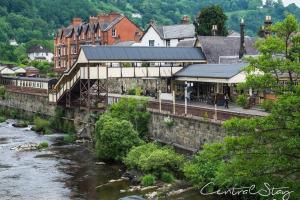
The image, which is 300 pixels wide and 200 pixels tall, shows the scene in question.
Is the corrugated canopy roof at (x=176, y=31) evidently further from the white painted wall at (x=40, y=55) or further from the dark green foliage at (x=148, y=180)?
the white painted wall at (x=40, y=55)

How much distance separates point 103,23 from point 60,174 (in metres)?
57.2

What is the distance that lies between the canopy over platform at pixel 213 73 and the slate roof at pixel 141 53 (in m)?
1.85

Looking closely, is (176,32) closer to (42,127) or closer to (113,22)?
(113,22)

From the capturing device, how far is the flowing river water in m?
30.0

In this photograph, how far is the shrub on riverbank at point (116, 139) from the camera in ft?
121

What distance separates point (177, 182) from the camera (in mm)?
31109

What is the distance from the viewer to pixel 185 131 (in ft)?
117

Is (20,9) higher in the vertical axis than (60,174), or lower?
higher

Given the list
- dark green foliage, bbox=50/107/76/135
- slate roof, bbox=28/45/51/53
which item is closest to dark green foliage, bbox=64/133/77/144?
dark green foliage, bbox=50/107/76/135

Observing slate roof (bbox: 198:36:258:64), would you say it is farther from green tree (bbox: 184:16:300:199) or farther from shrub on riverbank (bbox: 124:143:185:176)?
green tree (bbox: 184:16:300:199)

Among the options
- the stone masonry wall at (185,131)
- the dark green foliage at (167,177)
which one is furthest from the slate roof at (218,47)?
the dark green foliage at (167,177)

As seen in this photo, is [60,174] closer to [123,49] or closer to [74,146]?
[74,146]

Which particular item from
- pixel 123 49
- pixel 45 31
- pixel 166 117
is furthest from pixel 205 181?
pixel 45 31

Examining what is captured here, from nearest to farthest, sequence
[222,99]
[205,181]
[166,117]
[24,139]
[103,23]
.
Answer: [205,181] → [166,117] → [222,99] → [24,139] → [103,23]
